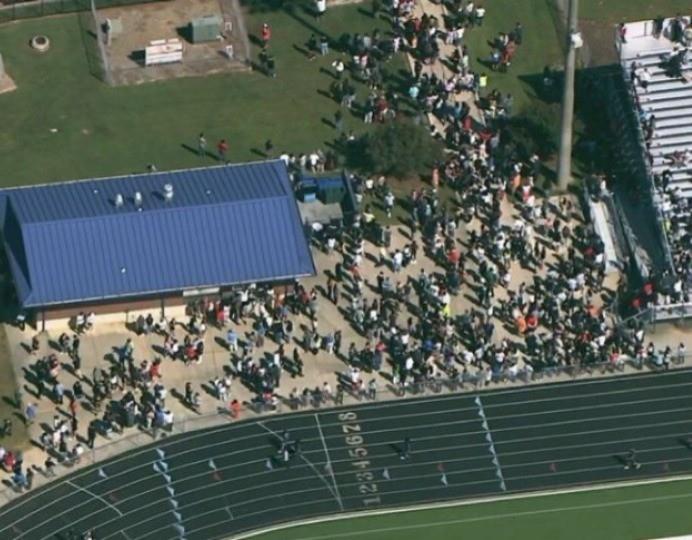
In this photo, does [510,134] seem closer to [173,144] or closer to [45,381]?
[173,144]

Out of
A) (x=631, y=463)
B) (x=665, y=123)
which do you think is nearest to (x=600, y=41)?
(x=665, y=123)

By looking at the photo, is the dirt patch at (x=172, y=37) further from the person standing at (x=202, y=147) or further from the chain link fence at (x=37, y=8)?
the person standing at (x=202, y=147)

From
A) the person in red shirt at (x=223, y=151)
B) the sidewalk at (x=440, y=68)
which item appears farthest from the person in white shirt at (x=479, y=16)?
the person in red shirt at (x=223, y=151)

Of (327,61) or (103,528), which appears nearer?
(103,528)

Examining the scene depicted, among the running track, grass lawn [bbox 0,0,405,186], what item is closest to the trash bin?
grass lawn [bbox 0,0,405,186]

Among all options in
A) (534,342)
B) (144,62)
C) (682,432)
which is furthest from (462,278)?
(144,62)

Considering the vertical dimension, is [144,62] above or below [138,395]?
above

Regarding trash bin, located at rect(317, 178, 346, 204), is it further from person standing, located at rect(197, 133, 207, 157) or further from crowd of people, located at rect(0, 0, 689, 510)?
person standing, located at rect(197, 133, 207, 157)
